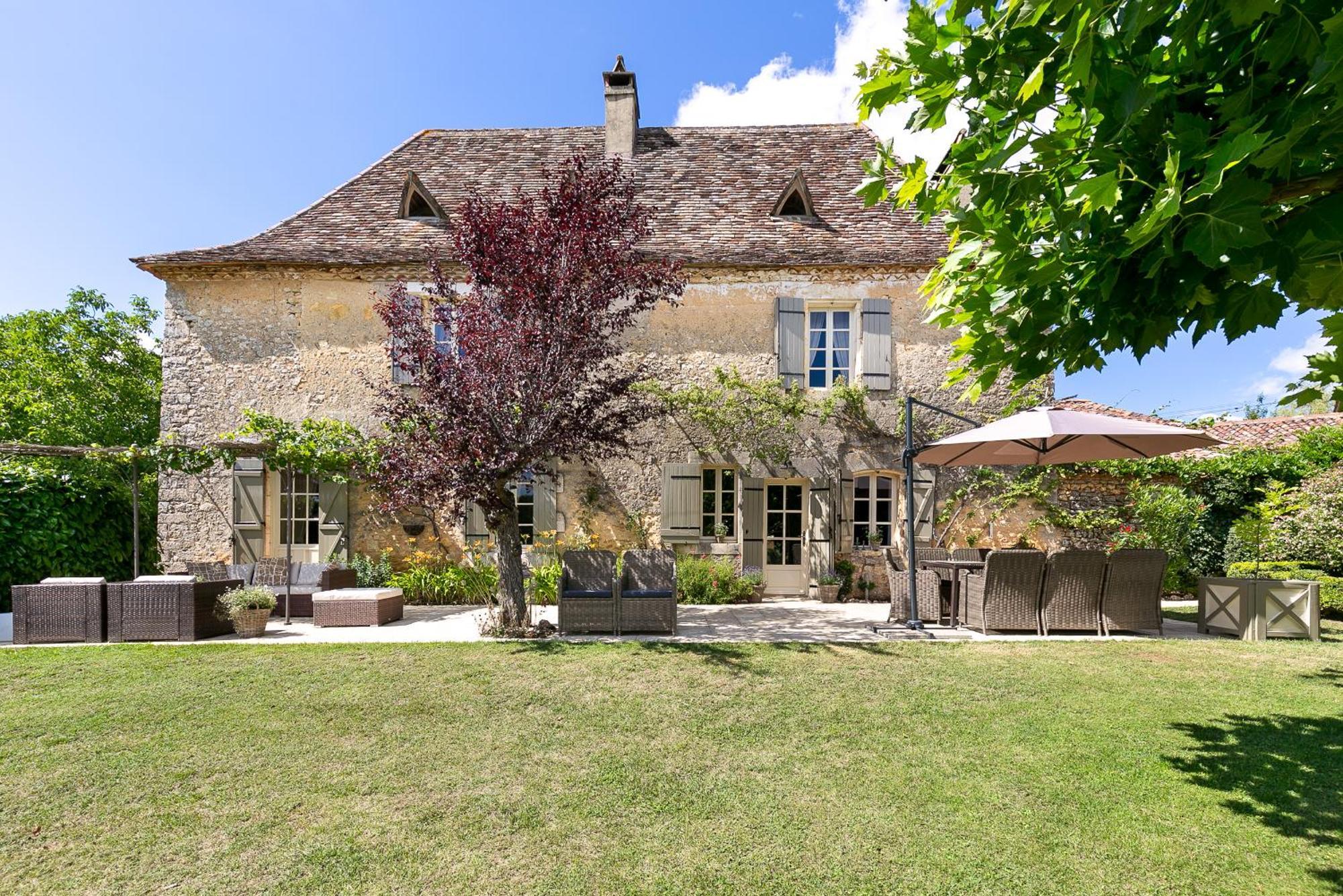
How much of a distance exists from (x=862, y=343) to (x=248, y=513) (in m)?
9.43

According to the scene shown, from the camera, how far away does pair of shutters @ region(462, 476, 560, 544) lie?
361 inches

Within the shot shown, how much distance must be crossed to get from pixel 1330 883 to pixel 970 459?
4.92m

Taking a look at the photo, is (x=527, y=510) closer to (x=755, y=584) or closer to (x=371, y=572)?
(x=371, y=572)

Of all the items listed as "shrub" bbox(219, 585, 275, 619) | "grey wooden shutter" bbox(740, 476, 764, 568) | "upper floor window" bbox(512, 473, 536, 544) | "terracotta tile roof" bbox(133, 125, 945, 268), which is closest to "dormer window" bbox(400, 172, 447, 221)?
"terracotta tile roof" bbox(133, 125, 945, 268)

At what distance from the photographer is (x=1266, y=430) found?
11555mm

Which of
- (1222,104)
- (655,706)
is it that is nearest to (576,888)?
(655,706)

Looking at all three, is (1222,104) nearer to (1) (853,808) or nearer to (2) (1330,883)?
(2) (1330,883)

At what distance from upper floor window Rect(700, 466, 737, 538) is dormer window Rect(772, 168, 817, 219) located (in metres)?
4.42

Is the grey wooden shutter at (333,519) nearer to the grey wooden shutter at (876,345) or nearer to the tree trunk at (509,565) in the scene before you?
the tree trunk at (509,565)

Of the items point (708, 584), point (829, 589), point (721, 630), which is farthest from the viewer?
point (829, 589)

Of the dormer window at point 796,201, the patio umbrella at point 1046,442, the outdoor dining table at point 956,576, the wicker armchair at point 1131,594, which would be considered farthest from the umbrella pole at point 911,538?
the dormer window at point 796,201

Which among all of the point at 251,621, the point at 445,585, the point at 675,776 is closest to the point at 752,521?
the point at 445,585

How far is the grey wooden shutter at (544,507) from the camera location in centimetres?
927

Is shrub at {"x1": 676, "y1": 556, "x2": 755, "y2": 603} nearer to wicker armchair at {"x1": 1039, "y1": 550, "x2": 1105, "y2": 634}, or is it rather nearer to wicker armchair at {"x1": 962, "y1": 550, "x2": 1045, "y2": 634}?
wicker armchair at {"x1": 962, "y1": 550, "x2": 1045, "y2": 634}
